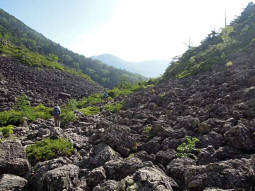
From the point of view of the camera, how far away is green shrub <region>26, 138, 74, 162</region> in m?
7.92

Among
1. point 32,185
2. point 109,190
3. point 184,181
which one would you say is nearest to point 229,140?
point 184,181

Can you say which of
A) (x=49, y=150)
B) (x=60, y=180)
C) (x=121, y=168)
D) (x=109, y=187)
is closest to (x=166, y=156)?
(x=121, y=168)

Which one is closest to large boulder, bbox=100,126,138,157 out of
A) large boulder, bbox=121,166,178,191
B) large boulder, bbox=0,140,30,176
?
large boulder, bbox=121,166,178,191

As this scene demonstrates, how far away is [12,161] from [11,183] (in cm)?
118

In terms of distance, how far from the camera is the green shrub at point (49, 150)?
26.0 feet

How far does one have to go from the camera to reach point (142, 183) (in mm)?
4910

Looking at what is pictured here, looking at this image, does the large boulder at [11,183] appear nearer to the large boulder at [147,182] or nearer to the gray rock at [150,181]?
the large boulder at [147,182]

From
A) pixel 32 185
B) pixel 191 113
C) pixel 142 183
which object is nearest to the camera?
pixel 142 183

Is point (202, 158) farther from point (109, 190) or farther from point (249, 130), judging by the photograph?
point (109, 190)

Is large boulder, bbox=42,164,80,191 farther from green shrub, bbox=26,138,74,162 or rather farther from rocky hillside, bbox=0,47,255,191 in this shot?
green shrub, bbox=26,138,74,162

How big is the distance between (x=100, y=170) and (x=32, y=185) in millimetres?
2416

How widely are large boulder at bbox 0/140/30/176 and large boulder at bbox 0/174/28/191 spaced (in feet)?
1.54

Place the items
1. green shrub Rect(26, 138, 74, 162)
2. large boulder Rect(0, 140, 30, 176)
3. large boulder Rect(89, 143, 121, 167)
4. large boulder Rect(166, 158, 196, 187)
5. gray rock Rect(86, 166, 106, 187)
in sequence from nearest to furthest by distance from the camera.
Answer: large boulder Rect(166, 158, 196, 187) < gray rock Rect(86, 166, 106, 187) < large boulder Rect(0, 140, 30, 176) < large boulder Rect(89, 143, 121, 167) < green shrub Rect(26, 138, 74, 162)

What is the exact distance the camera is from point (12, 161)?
6750mm
